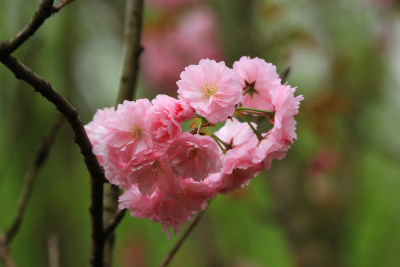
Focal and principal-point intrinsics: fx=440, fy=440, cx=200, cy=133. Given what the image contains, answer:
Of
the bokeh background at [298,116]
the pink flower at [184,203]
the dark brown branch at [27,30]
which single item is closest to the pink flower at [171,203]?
the pink flower at [184,203]

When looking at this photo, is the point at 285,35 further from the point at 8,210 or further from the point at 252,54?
the point at 8,210

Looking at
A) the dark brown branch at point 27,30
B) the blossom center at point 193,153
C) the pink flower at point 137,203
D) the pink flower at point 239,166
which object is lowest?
the pink flower at point 137,203

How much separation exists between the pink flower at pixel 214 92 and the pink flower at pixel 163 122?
0.02 meters

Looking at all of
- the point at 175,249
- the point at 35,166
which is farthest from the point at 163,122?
the point at 35,166

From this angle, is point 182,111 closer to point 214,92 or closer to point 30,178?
point 214,92

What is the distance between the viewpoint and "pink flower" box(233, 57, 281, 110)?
22.2 inches

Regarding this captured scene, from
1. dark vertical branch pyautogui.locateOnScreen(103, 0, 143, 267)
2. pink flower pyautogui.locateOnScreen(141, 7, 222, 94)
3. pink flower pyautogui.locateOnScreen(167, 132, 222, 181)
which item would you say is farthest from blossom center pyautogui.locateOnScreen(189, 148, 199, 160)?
pink flower pyautogui.locateOnScreen(141, 7, 222, 94)

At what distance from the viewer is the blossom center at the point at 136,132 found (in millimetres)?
501

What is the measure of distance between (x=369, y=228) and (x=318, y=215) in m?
2.00

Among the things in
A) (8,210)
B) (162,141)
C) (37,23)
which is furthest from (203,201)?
(8,210)

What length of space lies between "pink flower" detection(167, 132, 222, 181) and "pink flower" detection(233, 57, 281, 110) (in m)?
0.10

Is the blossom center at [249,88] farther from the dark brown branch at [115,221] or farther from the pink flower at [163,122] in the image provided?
the dark brown branch at [115,221]

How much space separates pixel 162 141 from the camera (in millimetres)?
498

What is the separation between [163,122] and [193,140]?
0.04m
